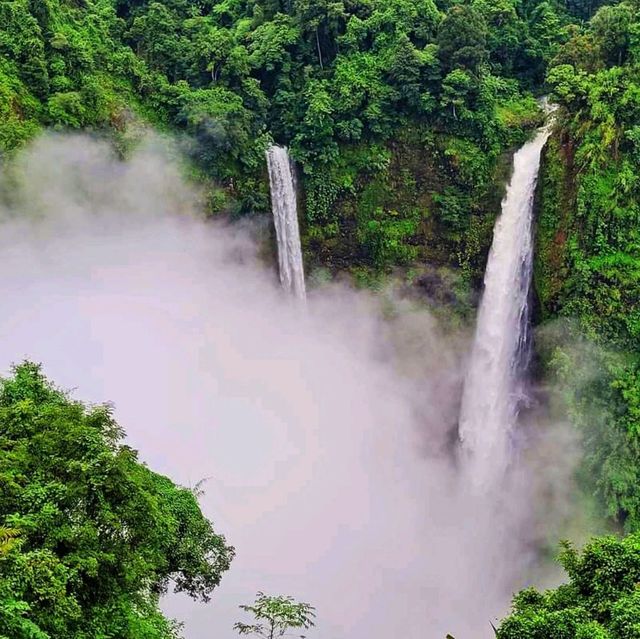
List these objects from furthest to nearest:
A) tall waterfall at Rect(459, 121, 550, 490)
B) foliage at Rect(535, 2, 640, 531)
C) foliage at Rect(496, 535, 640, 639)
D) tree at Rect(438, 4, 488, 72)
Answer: tree at Rect(438, 4, 488, 72) → tall waterfall at Rect(459, 121, 550, 490) → foliage at Rect(535, 2, 640, 531) → foliage at Rect(496, 535, 640, 639)

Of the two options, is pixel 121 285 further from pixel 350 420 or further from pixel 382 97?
pixel 382 97

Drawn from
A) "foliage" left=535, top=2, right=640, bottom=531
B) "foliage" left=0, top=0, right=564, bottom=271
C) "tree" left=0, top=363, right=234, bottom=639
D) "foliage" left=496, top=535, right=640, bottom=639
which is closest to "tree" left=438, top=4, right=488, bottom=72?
"foliage" left=0, top=0, right=564, bottom=271

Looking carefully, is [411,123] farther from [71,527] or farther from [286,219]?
[71,527]

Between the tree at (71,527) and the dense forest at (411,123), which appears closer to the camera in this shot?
the tree at (71,527)

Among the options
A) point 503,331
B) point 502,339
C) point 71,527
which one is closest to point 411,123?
point 503,331

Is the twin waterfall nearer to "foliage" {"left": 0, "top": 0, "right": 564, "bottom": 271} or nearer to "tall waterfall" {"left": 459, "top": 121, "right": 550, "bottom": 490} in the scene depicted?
"tall waterfall" {"left": 459, "top": 121, "right": 550, "bottom": 490}

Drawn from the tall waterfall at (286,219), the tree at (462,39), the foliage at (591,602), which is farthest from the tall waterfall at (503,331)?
the foliage at (591,602)

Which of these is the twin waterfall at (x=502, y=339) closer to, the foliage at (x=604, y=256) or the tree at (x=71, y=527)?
the foliage at (x=604, y=256)

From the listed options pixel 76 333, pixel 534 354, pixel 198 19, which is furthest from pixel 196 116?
pixel 534 354
